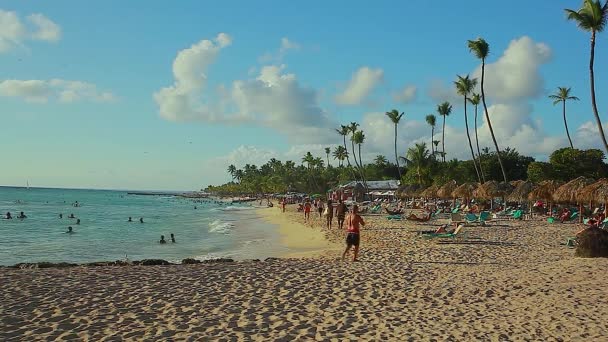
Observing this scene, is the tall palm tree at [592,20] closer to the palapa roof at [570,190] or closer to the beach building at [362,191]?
the palapa roof at [570,190]

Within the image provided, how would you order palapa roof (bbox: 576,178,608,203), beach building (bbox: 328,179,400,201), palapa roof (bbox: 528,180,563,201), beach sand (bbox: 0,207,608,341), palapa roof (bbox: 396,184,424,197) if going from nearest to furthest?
beach sand (bbox: 0,207,608,341), palapa roof (bbox: 576,178,608,203), palapa roof (bbox: 528,180,563,201), palapa roof (bbox: 396,184,424,197), beach building (bbox: 328,179,400,201)

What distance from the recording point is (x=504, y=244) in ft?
46.6

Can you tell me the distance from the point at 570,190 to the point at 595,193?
1.80 meters

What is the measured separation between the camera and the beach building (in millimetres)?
49000

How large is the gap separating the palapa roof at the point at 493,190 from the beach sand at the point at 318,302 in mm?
17718

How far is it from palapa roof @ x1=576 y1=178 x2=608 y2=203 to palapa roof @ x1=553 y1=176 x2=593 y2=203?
367mm

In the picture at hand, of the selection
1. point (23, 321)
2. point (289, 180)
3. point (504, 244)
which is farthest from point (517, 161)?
point (23, 321)

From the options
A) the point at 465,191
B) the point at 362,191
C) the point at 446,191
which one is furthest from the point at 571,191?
the point at 362,191

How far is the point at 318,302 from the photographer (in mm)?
6809

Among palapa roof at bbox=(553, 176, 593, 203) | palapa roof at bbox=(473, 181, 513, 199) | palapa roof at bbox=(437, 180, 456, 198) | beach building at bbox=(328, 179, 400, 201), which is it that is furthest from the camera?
beach building at bbox=(328, 179, 400, 201)

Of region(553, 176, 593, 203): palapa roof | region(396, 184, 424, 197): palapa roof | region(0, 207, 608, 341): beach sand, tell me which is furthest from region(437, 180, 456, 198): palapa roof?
region(0, 207, 608, 341): beach sand

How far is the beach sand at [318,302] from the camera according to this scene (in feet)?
17.8

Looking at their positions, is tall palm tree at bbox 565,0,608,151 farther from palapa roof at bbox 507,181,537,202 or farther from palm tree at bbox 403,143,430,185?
palm tree at bbox 403,143,430,185

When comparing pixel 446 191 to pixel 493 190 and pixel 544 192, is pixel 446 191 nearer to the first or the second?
pixel 493 190
